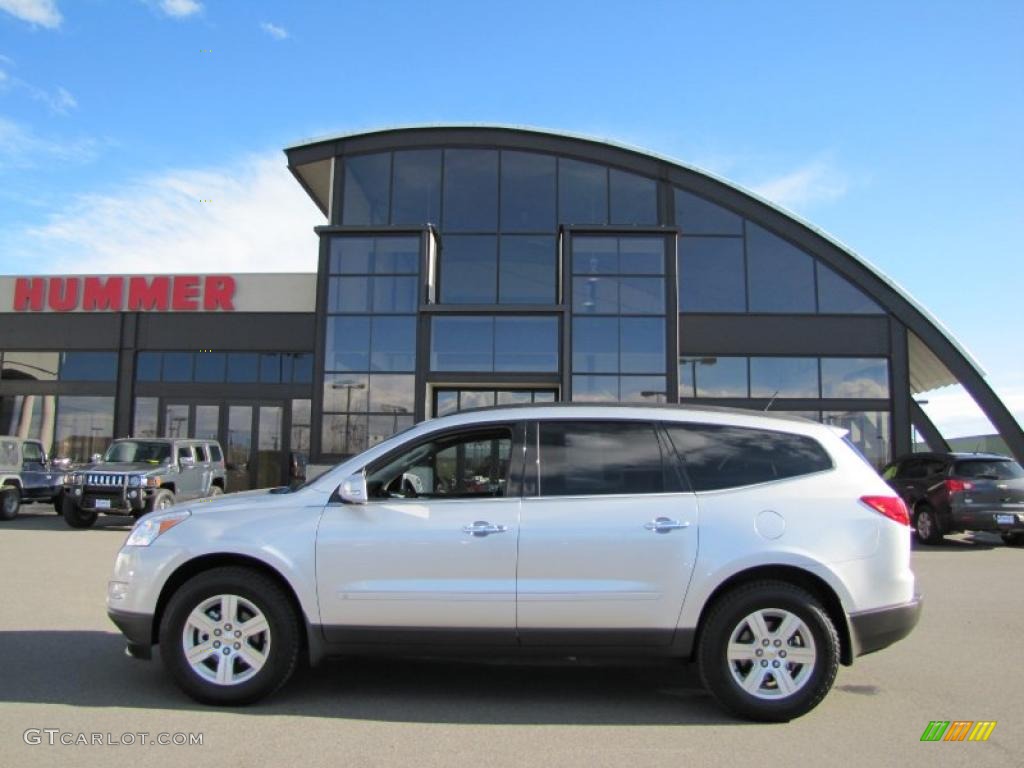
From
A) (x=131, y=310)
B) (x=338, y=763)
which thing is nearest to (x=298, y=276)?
(x=131, y=310)

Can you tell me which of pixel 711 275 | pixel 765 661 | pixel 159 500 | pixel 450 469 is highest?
pixel 711 275

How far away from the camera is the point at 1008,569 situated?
445 inches

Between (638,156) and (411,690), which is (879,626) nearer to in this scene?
Answer: (411,690)

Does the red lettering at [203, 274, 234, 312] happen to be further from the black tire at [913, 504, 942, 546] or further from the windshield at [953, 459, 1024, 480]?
the windshield at [953, 459, 1024, 480]

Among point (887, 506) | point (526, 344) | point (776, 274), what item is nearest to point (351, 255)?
point (526, 344)

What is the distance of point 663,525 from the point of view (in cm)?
474

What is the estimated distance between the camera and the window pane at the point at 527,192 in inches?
843

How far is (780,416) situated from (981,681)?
7.91ft

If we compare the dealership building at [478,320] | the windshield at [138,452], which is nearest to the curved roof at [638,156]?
the dealership building at [478,320]

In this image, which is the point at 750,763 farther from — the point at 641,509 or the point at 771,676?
the point at 641,509

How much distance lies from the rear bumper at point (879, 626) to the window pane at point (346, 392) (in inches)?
628

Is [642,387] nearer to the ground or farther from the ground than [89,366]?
nearer to the ground

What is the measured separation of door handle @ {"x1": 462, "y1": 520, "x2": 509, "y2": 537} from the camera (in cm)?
475

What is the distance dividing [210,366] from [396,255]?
658cm
